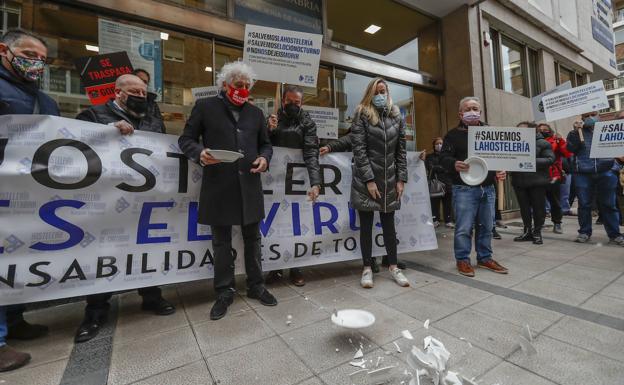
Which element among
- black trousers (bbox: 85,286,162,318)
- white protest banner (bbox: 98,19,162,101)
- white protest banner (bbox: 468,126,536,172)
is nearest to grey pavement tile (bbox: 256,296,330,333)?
black trousers (bbox: 85,286,162,318)

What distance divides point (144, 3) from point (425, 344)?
5.67 metres

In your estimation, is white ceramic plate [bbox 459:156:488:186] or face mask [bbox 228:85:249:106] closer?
face mask [bbox 228:85:249:106]

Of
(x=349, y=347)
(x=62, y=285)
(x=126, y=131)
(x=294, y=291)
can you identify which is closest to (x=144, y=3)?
(x=126, y=131)

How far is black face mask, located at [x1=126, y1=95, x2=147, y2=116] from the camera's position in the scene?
8.04 feet

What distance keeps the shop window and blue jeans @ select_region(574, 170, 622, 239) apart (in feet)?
22.1

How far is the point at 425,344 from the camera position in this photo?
175 centimetres

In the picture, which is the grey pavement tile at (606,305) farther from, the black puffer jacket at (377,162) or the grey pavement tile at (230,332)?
the grey pavement tile at (230,332)

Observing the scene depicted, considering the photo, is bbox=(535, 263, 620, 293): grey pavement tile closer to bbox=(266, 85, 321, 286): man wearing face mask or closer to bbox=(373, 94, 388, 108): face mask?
bbox=(373, 94, 388, 108): face mask

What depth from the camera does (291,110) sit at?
3219mm

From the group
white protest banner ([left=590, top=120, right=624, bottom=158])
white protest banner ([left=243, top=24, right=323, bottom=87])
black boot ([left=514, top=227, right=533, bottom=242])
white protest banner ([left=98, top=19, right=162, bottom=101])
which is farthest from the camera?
black boot ([left=514, top=227, right=533, bottom=242])

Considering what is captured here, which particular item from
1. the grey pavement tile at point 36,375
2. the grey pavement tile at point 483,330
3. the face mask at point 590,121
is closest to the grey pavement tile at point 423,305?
the grey pavement tile at point 483,330

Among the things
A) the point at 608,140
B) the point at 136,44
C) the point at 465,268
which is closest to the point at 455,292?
the point at 465,268

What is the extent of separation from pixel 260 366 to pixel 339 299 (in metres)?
1.11

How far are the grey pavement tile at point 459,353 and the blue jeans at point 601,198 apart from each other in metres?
4.47
